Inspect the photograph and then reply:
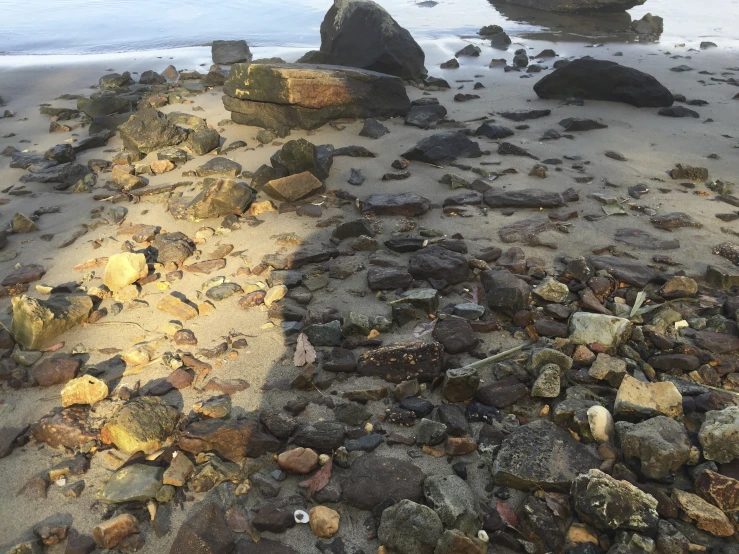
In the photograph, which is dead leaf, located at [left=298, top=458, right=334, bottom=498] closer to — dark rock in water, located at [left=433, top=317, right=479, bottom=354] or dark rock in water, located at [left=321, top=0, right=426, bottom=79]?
dark rock in water, located at [left=433, top=317, right=479, bottom=354]

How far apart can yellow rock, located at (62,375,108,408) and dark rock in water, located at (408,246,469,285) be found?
1.61m

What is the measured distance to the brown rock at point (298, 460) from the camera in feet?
6.89

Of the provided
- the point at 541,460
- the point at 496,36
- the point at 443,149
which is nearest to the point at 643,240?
the point at 443,149

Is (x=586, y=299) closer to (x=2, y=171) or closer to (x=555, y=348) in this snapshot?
(x=555, y=348)

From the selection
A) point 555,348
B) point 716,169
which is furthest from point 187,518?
point 716,169

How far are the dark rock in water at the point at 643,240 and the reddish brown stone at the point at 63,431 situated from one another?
9.97 feet

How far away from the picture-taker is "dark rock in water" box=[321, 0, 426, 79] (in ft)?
24.3

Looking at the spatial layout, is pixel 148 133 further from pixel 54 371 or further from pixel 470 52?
pixel 470 52

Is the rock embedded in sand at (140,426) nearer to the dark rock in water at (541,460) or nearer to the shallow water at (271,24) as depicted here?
the dark rock in water at (541,460)

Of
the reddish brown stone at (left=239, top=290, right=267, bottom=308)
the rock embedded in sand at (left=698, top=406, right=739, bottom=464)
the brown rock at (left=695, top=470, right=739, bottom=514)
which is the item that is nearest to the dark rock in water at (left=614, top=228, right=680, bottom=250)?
the rock embedded in sand at (left=698, top=406, right=739, bottom=464)

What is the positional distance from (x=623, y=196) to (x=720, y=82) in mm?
4268

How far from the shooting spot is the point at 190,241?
368 centimetres

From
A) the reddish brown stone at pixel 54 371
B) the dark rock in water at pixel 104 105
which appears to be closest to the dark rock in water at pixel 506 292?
the reddish brown stone at pixel 54 371

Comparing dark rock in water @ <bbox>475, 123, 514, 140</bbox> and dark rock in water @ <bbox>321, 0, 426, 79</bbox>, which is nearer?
dark rock in water @ <bbox>475, 123, 514, 140</bbox>
